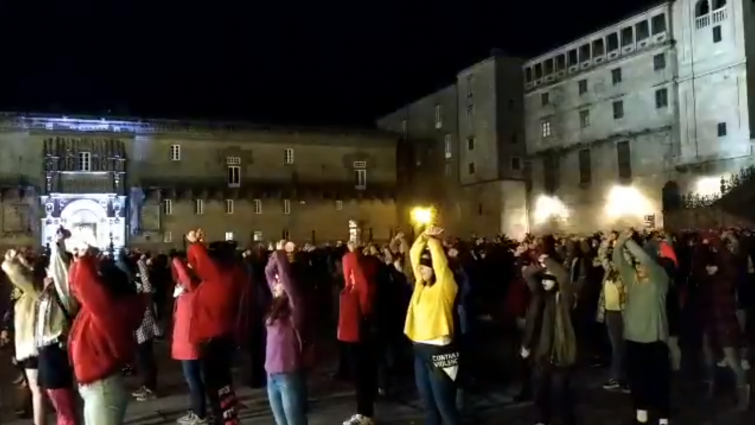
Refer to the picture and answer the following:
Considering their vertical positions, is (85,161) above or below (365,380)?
above

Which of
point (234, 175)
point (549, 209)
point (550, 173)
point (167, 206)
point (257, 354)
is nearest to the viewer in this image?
point (257, 354)

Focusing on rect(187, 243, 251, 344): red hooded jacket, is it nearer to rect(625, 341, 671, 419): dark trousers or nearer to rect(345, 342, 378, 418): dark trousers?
rect(345, 342, 378, 418): dark trousers

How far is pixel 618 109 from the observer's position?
41.7 m

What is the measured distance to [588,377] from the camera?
35.6ft

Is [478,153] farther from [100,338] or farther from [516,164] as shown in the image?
[100,338]

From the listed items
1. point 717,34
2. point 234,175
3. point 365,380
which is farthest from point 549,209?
point 365,380

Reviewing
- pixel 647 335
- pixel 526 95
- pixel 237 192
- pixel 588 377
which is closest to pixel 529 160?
pixel 526 95

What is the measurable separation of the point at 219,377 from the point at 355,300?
81.1 inches

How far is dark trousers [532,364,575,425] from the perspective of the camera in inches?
284

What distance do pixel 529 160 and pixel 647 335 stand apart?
136 feet

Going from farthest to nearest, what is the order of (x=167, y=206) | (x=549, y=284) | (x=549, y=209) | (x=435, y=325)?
(x=549, y=209), (x=167, y=206), (x=549, y=284), (x=435, y=325)

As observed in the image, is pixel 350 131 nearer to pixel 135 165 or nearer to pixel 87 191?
pixel 135 165

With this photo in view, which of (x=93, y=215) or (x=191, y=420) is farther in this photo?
(x=93, y=215)

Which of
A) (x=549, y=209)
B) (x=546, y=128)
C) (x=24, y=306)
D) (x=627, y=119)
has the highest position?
(x=546, y=128)
